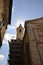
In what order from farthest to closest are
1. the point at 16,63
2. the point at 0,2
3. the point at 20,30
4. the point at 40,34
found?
the point at 20,30 → the point at 0,2 → the point at 16,63 → the point at 40,34

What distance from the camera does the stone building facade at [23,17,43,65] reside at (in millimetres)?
2730

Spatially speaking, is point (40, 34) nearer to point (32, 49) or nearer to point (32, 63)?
point (32, 49)

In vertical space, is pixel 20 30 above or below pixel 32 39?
above

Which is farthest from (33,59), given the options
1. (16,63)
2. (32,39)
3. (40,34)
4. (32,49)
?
(16,63)

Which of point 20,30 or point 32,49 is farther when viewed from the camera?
point 20,30

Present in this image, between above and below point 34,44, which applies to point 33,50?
below

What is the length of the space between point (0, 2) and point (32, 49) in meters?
4.98

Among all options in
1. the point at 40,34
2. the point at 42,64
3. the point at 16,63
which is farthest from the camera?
the point at 16,63

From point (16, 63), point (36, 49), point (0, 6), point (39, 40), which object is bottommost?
point (16, 63)

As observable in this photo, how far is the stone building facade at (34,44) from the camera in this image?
2730 millimetres

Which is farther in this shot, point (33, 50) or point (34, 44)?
point (34, 44)

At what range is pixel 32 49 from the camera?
3.01 m

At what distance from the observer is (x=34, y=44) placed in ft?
10.3

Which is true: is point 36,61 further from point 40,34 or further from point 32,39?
point 40,34
